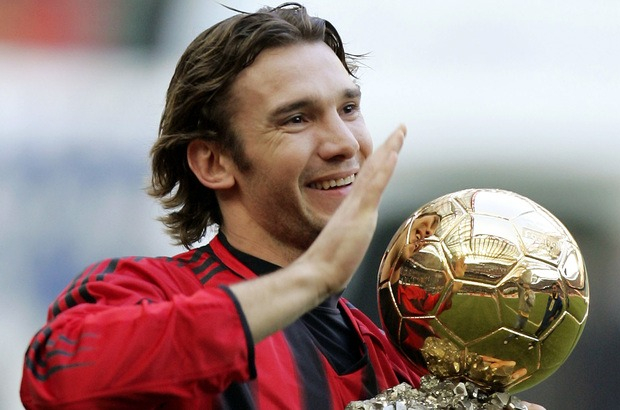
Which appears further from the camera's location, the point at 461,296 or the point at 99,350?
the point at 461,296

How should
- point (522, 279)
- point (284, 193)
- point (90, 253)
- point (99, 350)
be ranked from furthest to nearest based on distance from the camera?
point (90, 253) → point (284, 193) → point (522, 279) → point (99, 350)

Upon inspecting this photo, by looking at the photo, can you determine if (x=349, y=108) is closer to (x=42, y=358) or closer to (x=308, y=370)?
(x=308, y=370)

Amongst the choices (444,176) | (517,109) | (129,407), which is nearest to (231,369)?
(129,407)

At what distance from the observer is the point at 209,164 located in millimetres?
3143

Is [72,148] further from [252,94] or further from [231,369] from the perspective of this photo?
[231,369]

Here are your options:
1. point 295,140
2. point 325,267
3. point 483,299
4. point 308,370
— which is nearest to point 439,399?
point 483,299

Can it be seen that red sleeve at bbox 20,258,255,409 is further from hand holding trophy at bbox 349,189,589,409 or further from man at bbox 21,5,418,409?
hand holding trophy at bbox 349,189,589,409

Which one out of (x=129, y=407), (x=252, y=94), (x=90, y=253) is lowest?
(x=90, y=253)

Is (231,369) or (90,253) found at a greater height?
(231,369)

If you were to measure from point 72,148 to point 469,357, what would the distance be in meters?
3.03

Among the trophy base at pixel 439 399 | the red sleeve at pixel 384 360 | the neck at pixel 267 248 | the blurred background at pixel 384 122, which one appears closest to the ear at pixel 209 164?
the neck at pixel 267 248

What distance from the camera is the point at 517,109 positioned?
6074 mm

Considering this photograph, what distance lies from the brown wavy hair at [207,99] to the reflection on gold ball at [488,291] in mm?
720

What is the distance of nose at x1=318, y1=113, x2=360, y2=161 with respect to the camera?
9.39ft
